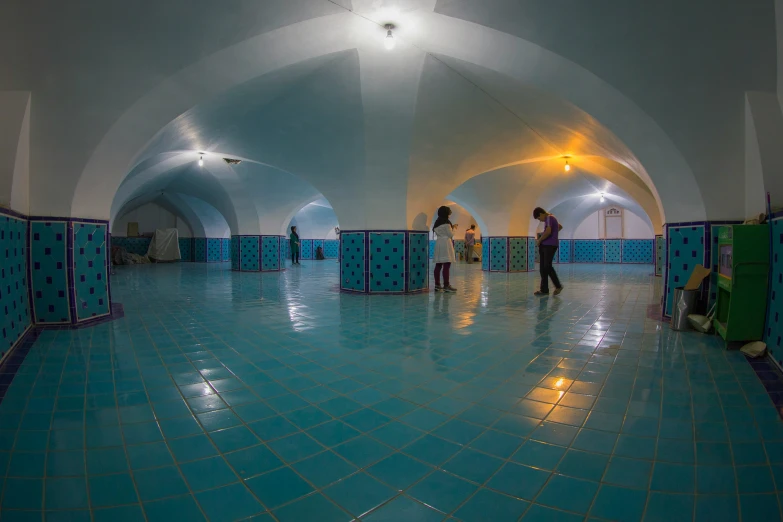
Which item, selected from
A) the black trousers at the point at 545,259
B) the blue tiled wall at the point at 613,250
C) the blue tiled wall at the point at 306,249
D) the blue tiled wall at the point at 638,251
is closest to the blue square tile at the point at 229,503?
the black trousers at the point at 545,259

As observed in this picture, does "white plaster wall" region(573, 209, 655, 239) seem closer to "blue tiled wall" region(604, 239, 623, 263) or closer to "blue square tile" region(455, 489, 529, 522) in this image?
"blue tiled wall" region(604, 239, 623, 263)

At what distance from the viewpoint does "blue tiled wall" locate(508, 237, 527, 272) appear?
13.7 meters

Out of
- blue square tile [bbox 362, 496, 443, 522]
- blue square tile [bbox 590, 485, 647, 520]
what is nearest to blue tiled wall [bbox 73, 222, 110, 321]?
blue square tile [bbox 362, 496, 443, 522]

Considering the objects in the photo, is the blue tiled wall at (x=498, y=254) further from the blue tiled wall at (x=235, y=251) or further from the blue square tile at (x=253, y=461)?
the blue square tile at (x=253, y=461)

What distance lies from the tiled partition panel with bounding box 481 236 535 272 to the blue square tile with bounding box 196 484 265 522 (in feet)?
42.5

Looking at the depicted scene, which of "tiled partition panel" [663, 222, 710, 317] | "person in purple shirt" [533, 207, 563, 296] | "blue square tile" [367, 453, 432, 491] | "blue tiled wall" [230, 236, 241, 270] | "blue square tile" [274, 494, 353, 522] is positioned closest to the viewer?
"blue square tile" [274, 494, 353, 522]

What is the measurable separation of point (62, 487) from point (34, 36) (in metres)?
4.01

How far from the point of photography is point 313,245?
74.7 feet

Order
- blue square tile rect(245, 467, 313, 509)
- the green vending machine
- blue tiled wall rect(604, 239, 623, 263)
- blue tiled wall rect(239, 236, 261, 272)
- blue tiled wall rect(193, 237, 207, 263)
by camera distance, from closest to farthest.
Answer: blue square tile rect(245, 467, 313, 509)
the green vending machine
blue tiled wall rect(239, 236, 261, 272)
blue tiled wall rect(193, 237, 207, 263)
blue tiled wall rect(604, 239, 623, 263)

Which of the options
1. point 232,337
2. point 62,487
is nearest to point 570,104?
point 232,337

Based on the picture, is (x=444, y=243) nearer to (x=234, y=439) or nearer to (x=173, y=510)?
(x=234, y=439)

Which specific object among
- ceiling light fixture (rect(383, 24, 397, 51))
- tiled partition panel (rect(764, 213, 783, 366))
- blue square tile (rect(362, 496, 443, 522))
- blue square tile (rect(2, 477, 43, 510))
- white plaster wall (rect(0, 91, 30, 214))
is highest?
ceiling light fixture (rect(383, 24, 397, 51))

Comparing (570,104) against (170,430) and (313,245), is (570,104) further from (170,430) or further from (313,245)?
(313,245)

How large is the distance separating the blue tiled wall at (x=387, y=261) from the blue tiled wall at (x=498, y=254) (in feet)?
23.8
